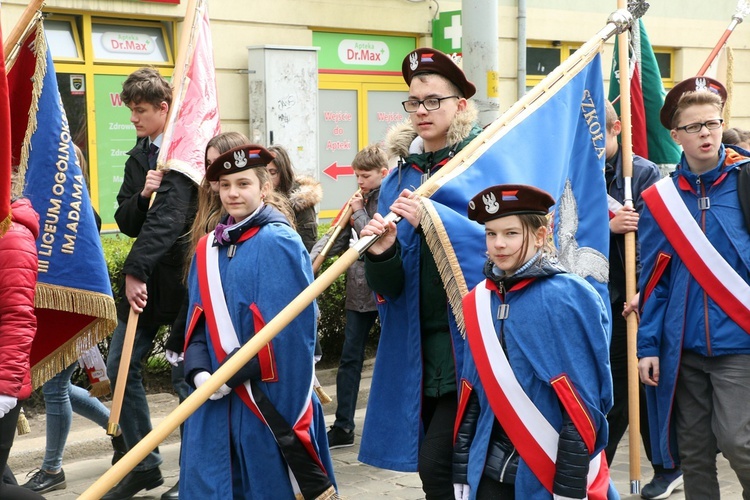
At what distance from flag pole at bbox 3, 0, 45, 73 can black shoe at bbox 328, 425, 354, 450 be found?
3.27 m

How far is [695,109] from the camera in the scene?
4.95 m

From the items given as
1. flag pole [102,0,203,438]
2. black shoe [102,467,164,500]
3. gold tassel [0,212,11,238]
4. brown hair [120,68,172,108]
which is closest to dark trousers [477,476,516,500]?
gold tassel [0,212,11,238]

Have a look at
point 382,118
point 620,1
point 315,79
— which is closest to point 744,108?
point 382,118

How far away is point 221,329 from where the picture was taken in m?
4.52

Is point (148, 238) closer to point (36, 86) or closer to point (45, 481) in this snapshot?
point (36, 86)

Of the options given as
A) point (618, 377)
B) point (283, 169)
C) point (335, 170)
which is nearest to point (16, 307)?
point (283, 169)

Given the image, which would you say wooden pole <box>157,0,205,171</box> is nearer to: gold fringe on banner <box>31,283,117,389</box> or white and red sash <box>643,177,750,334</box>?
gold fringe on banner <box>31,283,117,389</box>

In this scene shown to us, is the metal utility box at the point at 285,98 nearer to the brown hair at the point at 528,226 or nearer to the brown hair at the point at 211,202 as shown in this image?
the brown hair at the point at 211,202

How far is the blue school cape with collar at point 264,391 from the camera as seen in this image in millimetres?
4500

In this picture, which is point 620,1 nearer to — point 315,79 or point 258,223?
point 258,223

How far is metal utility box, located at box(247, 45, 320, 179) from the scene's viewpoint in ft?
43.6

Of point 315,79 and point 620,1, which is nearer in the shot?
point 620,1

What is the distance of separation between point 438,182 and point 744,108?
676 inches

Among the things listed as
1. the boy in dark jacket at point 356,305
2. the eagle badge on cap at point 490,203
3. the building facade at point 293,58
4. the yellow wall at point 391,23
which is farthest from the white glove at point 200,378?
the yellow wall at point 391,23
